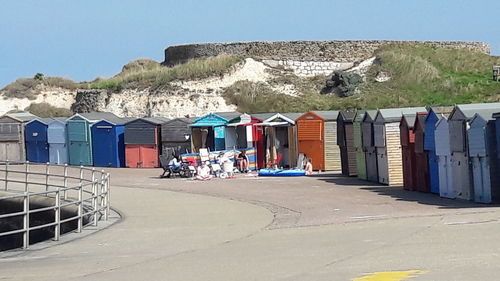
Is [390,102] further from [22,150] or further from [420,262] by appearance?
[420,262]

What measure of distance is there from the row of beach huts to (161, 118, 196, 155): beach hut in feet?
0.15

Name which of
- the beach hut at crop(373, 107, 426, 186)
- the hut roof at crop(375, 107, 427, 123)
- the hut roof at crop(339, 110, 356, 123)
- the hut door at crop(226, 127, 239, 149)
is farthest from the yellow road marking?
the hut door at crop(226, 127, 239, 149)

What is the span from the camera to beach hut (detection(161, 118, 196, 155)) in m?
44.2

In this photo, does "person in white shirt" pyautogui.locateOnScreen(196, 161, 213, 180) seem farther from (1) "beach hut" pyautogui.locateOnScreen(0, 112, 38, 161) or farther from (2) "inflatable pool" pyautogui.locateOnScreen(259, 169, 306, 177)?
(1) "beach hut" pyautogui.locateOnScreen(0, 112, 38, 161)

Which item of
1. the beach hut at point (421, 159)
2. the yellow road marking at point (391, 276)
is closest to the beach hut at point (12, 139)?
the beach hut at point (421, 159)

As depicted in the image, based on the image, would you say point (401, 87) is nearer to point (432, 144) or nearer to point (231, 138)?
point (231, 138)

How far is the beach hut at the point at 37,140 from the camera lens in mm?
48938

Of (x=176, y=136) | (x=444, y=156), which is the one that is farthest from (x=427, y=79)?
(x=444, y=156)

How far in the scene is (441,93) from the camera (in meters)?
64.9

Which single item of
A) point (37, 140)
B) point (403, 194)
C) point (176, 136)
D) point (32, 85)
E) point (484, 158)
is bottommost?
point (403, 194)

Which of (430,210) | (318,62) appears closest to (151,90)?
(318,62)

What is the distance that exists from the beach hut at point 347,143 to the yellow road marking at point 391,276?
23816mm

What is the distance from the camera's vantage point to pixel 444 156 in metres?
26.3

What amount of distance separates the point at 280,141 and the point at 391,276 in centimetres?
3072
